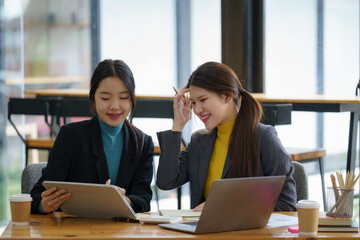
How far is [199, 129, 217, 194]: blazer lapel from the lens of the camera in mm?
2320

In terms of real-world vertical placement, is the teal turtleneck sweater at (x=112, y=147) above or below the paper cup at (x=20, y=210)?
above

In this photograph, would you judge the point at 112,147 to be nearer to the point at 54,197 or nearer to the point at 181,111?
the point at 181,111

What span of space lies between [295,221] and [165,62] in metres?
3.17

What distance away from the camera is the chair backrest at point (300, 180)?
8.00 ft

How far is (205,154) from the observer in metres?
2.35

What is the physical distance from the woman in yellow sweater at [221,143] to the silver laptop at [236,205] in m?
0.31

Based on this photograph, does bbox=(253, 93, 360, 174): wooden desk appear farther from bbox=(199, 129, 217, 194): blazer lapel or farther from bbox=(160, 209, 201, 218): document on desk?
bbox=(160, 209, 201, 218): document on desk

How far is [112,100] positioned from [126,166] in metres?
0.25

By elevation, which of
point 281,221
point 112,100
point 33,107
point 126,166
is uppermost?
point 112,100

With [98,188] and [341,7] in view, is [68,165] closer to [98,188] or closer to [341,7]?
[98,188]

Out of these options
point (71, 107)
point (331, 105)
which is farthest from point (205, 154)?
point (71, 107)

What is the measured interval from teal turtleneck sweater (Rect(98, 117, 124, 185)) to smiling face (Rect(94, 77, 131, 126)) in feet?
0.12

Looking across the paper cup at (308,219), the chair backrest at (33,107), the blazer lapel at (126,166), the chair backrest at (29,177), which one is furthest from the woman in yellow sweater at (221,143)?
the chair backrest at (33,107)

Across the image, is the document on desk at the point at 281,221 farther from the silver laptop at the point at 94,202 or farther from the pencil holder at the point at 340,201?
the silver laptop at the point at 94,202
